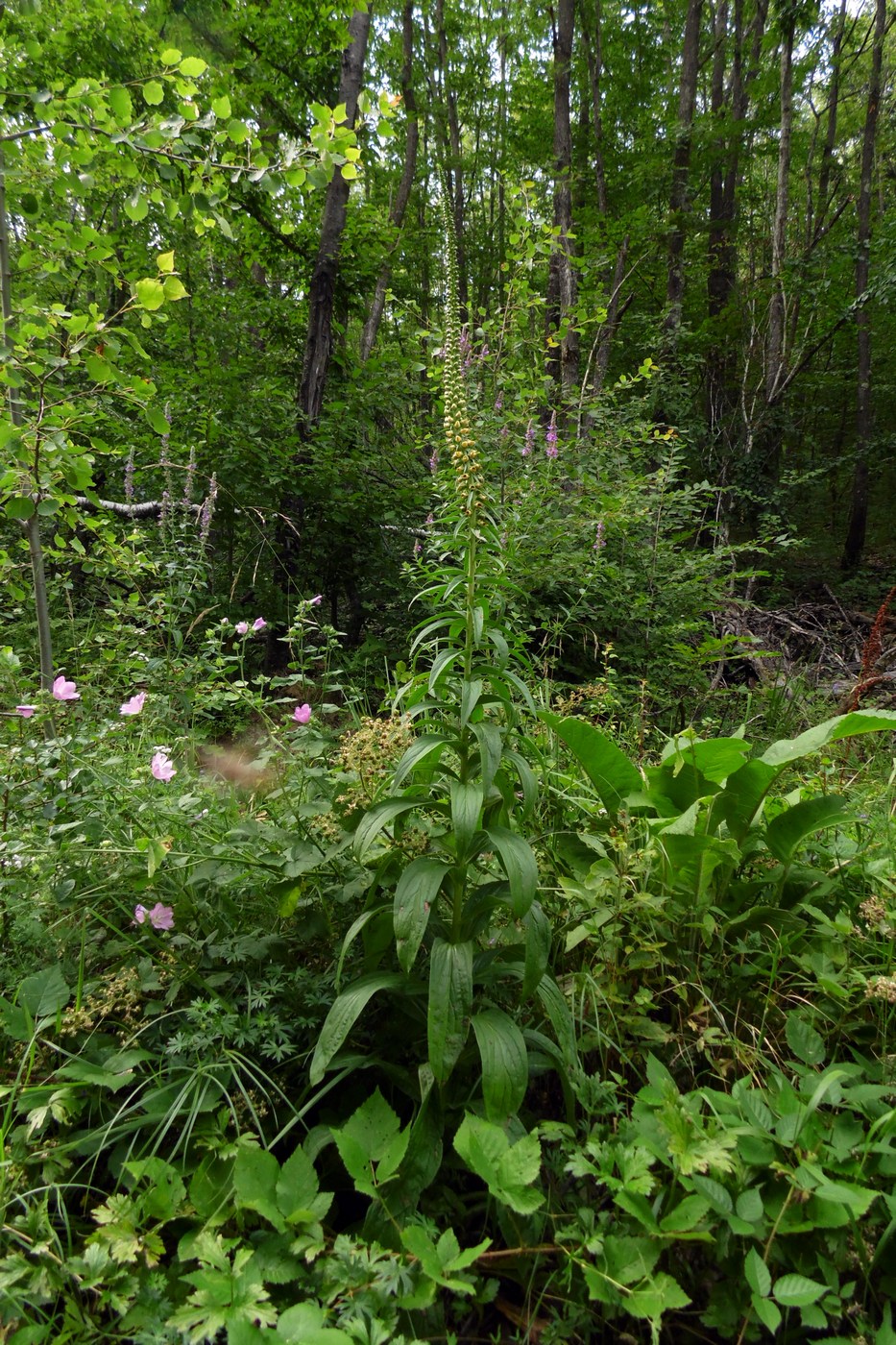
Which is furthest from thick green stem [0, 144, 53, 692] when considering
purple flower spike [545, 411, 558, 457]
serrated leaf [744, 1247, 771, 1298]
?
purple flower spike [545, 411, 558, 457]

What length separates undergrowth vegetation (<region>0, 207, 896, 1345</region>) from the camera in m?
1.09

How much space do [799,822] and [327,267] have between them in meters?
5.45

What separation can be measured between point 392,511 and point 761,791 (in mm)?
3931

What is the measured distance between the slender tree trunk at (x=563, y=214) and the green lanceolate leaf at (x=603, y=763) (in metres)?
4.31

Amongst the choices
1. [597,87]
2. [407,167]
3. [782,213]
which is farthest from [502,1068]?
[597,87]

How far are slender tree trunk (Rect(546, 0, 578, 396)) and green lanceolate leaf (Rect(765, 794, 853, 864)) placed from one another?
4.53m

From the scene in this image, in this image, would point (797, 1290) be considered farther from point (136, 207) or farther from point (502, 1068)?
point (136, 207)

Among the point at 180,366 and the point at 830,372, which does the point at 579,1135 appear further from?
the point at 830,372

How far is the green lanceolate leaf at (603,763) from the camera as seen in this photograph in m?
1.93

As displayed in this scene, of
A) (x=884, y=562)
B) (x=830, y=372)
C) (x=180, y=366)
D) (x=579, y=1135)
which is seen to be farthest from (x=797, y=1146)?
(x=830, y=372)

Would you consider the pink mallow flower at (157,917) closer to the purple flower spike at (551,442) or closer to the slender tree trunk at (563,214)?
the purple flower spike at (551,442)

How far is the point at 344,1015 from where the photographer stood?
1295 millimetres

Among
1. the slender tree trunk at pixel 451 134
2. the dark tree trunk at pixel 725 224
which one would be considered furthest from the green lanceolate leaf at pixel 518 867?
the slender tree trunk at pixel 451 134

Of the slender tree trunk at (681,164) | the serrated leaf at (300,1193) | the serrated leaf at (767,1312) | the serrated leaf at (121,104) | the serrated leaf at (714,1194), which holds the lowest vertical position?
the serrated leaf at (767,1312)
